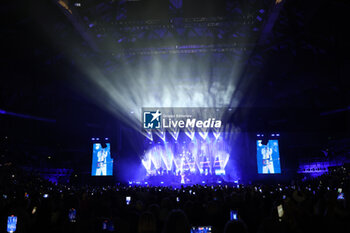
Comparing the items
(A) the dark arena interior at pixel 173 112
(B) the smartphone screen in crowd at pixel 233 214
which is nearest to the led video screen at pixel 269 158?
(A) the dark arena interior at pixel 173 112

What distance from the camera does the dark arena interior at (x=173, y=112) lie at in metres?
6.89

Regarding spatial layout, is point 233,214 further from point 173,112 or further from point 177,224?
point 173,112

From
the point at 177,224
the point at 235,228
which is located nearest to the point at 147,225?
the point at 177,224

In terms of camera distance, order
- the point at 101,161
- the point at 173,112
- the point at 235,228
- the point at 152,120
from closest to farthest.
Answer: the point at 235,228 < the point at 152,120 < the point at 173,112 < the point at 101,161

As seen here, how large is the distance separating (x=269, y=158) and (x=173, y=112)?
1036 centimetres

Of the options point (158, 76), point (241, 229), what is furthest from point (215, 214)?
point (158, 76)

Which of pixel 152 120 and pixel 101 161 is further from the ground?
pixel 152 120

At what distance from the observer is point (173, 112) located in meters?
15.9

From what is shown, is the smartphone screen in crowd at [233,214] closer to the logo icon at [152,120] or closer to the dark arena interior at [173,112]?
the dark arena interior at [173,112]

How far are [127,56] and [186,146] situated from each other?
39.8 feet

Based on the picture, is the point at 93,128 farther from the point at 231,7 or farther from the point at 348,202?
the point at 348,202

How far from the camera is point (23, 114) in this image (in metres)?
18.9

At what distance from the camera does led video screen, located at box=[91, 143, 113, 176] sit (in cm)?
2197

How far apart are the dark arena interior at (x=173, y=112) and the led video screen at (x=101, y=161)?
0.09m
